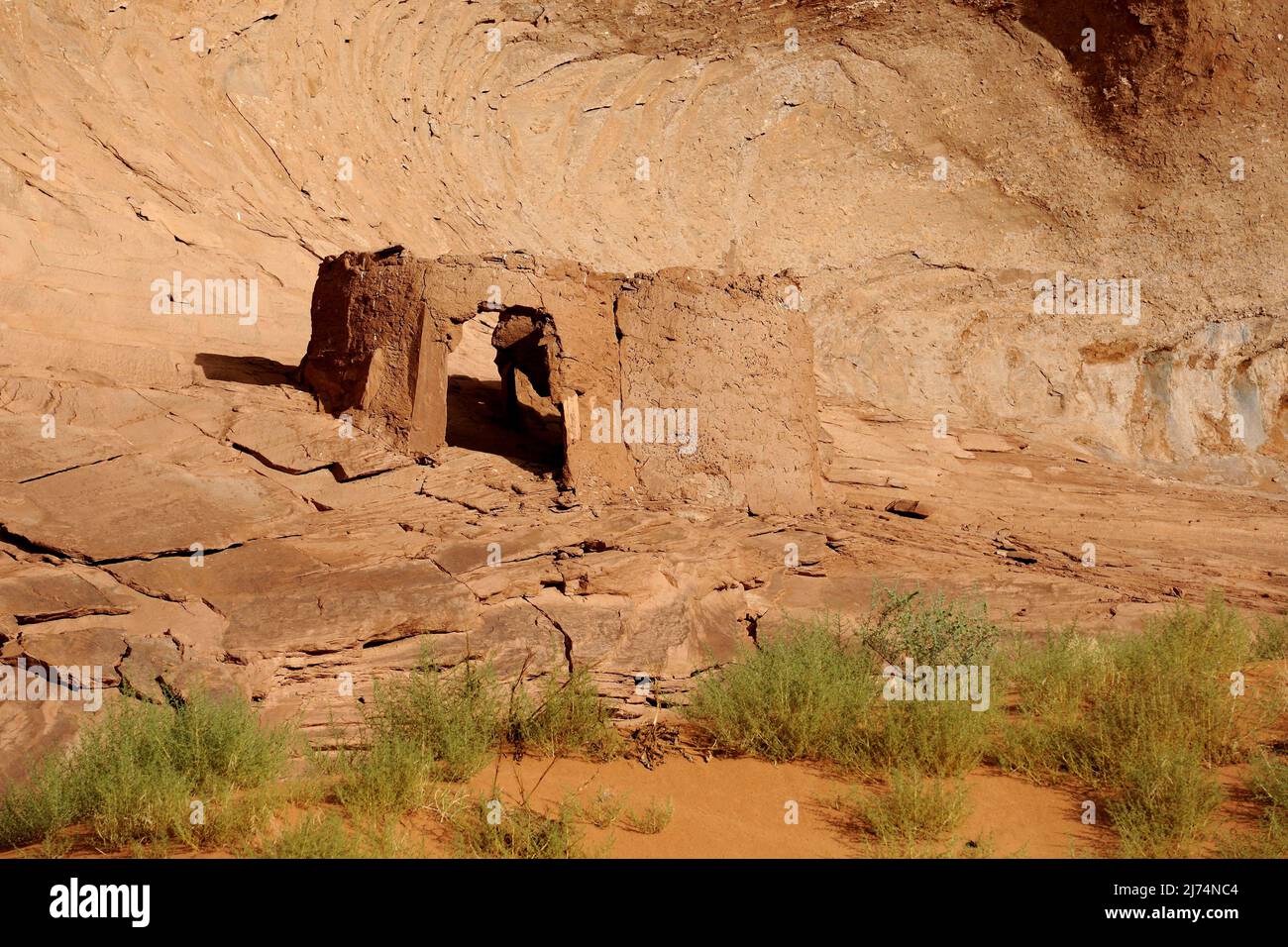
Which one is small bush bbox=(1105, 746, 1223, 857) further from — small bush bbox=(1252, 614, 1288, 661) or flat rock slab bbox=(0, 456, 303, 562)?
flat rock slab bbox=(0, 456, 303, 562)

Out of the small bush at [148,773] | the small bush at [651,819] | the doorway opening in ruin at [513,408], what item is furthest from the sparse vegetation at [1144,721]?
the small bush at [148,773]

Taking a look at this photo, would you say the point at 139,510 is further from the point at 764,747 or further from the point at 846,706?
the point at 846,706

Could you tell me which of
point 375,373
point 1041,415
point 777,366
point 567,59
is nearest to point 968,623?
point 777,366

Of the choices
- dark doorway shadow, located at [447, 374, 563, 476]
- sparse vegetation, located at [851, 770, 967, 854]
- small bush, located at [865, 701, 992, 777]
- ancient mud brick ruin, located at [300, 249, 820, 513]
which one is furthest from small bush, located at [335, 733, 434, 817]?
dark doorway shadow, located at [447, 374, 563, 476]

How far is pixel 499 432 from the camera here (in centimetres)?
845

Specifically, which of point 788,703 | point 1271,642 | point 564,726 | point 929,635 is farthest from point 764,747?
point 1271,642

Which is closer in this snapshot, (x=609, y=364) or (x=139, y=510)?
(x=139, y=510)

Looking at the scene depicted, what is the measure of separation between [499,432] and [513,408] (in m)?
0.21

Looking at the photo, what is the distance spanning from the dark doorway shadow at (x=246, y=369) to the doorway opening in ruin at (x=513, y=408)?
121 centimetres

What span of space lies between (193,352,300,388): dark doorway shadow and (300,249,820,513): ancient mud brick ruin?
0.55 m

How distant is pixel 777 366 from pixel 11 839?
515 cm

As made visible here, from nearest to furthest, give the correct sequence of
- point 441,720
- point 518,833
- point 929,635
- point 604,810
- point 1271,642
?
point 518,833, point 604,810, point 441,720, point 929,635, point 1271,642
